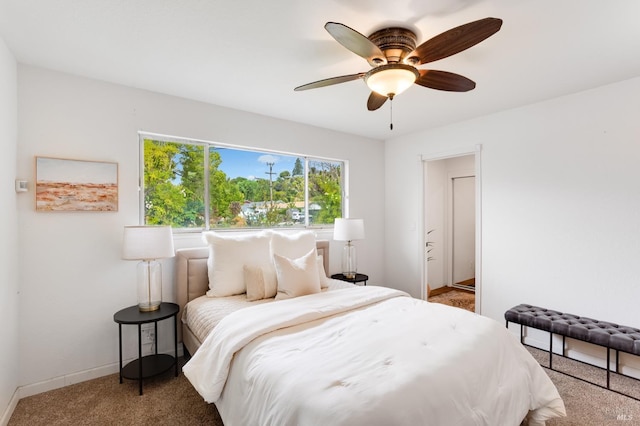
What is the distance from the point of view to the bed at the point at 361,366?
1.27 meters

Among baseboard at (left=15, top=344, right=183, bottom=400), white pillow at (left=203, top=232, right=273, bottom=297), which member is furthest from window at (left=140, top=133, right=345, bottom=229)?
baseboard at (left=15, top=344, right=183, bottom=400)

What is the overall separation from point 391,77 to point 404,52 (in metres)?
0.26

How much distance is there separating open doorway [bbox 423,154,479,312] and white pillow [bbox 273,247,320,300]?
297cm

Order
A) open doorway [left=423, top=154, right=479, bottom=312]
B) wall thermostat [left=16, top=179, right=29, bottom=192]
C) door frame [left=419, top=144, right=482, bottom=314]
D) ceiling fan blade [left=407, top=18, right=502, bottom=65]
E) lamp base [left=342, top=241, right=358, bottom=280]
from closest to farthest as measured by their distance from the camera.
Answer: ceiling fan blade [left=407, top=18, right=502, bottom=65] < wall thermostat [left=16, top=179, right=29, bottom=192] < door frame [left=419, top=144, right=482, bottom=314] < lamp base [left=342, top=241, right=358, bottom=280] < open doorway [left=423, top=154, right=479, bottom=312]

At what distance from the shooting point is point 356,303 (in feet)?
7.68

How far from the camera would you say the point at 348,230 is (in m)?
3.78

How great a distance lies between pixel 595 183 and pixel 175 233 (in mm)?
3956

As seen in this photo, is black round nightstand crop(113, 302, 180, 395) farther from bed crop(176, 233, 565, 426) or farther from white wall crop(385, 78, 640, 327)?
white wall crop(385, 78, 640, 327)

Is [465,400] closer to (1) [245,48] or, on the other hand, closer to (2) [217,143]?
(1) [245,48]

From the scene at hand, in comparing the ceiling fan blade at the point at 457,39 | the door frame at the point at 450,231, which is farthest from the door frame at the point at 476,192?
the ceiling fan blade at the point at 457,39

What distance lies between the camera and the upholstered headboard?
281cm

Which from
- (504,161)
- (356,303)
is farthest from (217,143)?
(504,161)

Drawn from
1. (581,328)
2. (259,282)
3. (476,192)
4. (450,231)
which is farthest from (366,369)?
(450,231)

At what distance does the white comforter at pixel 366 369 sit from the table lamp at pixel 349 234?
1.54 m
